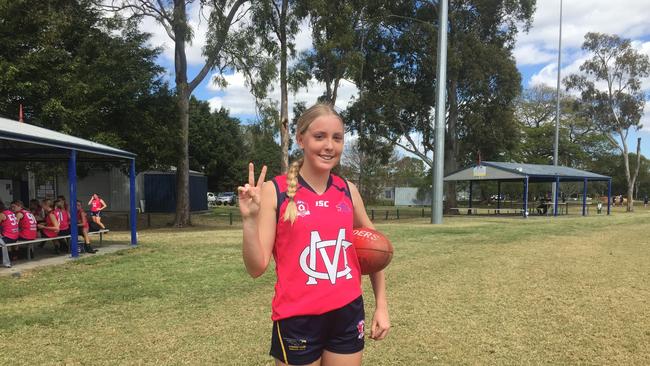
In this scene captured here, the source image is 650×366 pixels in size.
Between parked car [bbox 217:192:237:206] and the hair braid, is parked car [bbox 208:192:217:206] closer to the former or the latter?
parked car [bbox 217:192:237:206]

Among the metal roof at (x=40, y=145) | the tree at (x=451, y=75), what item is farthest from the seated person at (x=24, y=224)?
the tree at (x=451, y=75)

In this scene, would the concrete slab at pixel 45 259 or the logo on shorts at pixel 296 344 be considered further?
the concrete slab at pixel 45 259

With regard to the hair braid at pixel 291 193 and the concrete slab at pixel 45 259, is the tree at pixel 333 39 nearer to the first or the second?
the concrete slab at pixel 45 259

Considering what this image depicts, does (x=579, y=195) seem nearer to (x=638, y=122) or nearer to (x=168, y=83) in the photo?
(x=638, y=122)

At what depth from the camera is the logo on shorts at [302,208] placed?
2162 millimetres

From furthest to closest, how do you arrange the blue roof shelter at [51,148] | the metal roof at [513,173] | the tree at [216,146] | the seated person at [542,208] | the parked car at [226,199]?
1. the parked car at [226,199]
2. the tree at [216,146]
3. the seated person at [542,208]
4. the metal roof at [513,173]
5. the blue roof shelter at [51,148]

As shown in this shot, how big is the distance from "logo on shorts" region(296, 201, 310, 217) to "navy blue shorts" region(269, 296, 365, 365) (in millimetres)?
456

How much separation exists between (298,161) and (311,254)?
486 millimetres

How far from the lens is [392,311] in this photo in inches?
243

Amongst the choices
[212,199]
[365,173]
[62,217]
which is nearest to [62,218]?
[62,217]

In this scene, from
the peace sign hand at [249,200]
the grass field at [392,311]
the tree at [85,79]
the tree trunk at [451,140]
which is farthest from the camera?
the tree trunk at [451,140]

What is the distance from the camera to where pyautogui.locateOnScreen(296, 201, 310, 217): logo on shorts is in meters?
2.16

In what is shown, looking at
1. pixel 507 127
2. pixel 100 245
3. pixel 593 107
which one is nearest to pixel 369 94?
pixel 507 127

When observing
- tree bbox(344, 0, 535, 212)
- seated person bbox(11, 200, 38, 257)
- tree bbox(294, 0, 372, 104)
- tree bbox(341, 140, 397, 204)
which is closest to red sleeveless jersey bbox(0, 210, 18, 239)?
seated person bbox(11, 200, 38, 257)
